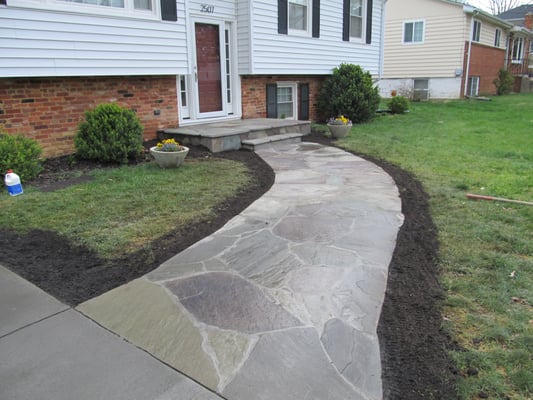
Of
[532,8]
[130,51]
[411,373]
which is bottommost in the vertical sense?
[411,373]

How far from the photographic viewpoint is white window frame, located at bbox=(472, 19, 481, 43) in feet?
67.7

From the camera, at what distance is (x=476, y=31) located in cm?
2105

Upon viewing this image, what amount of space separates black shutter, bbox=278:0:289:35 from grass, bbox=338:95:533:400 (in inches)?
113

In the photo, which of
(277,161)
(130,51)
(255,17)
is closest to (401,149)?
(277,161)

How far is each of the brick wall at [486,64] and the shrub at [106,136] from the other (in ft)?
60.3

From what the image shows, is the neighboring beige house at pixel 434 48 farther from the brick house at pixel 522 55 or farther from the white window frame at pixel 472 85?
the brick house at pixel 522 55

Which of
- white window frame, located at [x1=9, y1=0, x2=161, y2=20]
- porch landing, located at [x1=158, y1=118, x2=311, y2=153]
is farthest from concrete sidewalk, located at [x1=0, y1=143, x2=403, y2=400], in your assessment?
white window frame, located at [x1=9, y1=0, x2=161, y2=20]

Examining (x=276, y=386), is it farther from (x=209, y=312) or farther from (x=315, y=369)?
(x=209, y=312)

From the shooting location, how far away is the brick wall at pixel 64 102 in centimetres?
619

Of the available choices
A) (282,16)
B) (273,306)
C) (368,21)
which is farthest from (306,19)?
(273,306)

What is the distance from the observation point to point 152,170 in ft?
19.9

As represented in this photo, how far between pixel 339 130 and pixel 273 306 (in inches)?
287

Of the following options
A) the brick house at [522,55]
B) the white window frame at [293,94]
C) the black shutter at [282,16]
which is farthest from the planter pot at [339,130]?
the brick house at [522,55]

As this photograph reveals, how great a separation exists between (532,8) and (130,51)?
37144 mm
